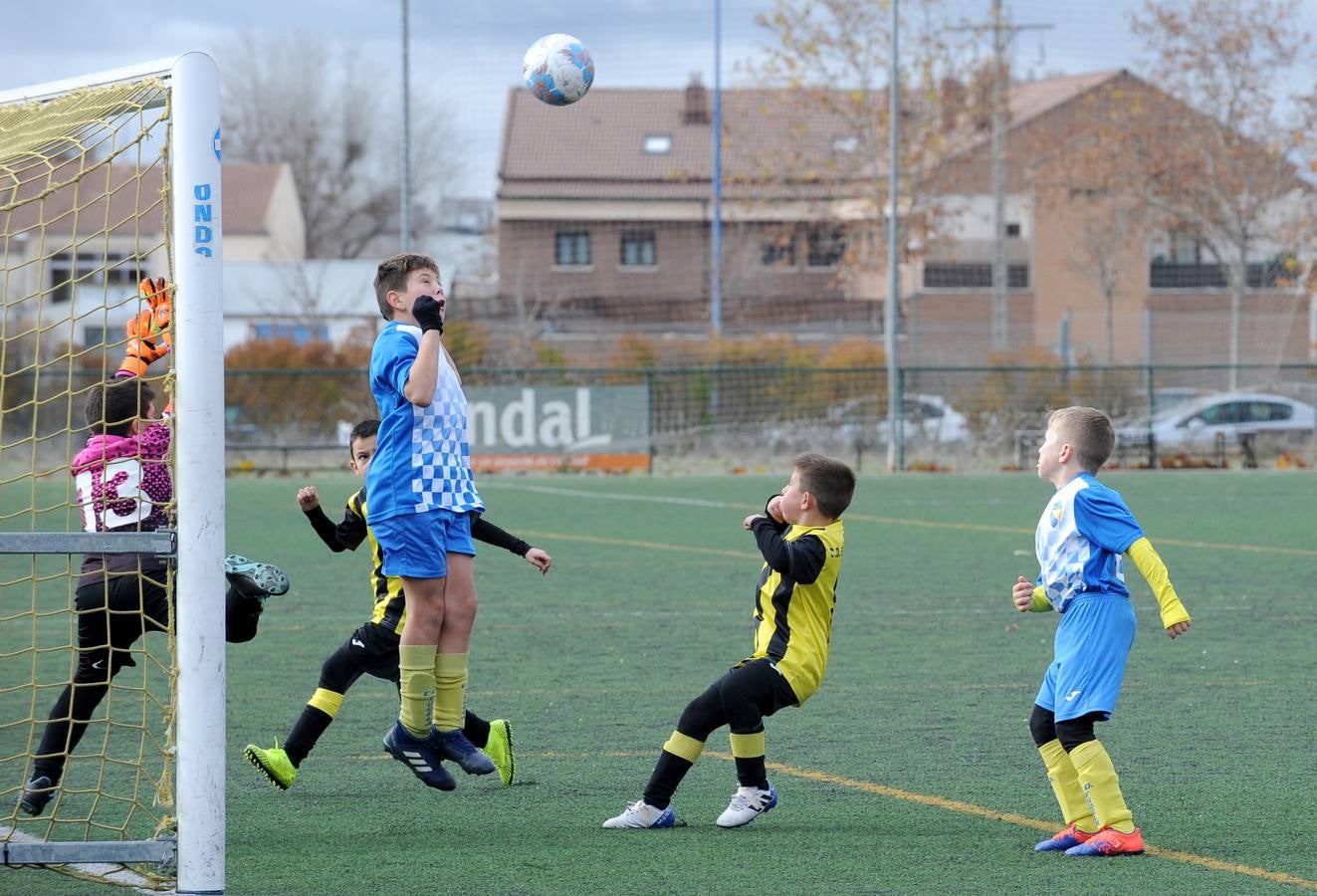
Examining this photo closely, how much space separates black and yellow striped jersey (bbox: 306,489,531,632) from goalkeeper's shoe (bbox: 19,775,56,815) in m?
1.17

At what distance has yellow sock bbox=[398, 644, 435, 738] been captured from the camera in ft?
17.4

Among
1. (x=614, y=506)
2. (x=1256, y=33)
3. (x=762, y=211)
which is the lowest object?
(x=614, y=506)

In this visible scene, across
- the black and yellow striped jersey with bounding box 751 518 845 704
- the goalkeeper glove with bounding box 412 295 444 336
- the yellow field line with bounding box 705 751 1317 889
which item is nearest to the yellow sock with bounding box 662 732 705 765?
the black and yellow striped jersey with bounding box 751 518 845 704

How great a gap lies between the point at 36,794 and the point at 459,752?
135cm

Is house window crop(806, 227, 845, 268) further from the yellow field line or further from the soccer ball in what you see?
the yellow field line

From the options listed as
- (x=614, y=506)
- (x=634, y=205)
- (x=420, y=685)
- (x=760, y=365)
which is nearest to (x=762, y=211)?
(x=634, y=205)

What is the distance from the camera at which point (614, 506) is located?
1809cm

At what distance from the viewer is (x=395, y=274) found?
5.43 meters

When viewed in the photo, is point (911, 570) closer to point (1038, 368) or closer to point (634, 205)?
point (1038, 368)

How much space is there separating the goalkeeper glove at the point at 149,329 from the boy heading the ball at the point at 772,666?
1.84 m

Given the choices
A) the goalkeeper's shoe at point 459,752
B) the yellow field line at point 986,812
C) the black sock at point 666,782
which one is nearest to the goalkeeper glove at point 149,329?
the goalkeeper's shoe at point 459,752

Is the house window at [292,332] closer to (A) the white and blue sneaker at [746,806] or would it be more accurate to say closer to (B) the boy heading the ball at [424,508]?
(B) the boy heading the ball at [424,508]

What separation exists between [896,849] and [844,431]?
21.9 m

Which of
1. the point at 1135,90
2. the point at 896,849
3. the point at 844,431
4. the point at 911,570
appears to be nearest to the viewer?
the point at 896,849
